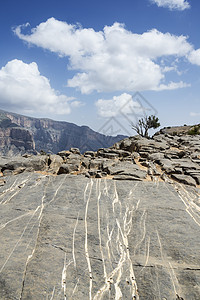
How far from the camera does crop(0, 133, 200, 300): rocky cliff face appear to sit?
16.1 feet

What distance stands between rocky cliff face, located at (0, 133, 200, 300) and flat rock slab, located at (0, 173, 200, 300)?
25 millimetres

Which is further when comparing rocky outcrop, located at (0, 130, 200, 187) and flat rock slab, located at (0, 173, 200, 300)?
rocky outcrop, located at (0, 130, 200, 187)

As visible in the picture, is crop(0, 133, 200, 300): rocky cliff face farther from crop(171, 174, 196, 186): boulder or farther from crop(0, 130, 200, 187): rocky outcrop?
crop(0, 130, 200, 187): rocky outcrop

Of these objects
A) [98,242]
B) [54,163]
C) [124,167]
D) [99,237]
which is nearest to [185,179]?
[124,167]

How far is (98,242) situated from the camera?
6336 millimetres

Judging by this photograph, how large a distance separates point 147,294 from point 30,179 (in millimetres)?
7929

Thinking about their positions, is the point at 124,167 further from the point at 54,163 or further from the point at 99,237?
the point at 99,237

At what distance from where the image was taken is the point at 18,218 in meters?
7.23

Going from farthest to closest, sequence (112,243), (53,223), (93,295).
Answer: (53,223) → (112,243) → (93,295)

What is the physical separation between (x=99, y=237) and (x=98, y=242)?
21 centimetres

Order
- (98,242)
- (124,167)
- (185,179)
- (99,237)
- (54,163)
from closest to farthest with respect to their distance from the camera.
→ (98,242) → (99,237) → (185,179) → (124,167) → (54,163)

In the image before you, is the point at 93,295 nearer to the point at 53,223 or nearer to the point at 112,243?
the point at 112,243

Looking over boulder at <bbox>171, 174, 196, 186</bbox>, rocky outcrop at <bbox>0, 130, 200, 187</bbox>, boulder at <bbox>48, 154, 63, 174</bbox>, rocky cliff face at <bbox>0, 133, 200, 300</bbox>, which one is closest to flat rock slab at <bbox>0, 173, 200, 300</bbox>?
rocky cliff face at <bbox>0, 133, 200, 300</bbox>

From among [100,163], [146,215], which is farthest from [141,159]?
[146,215]
